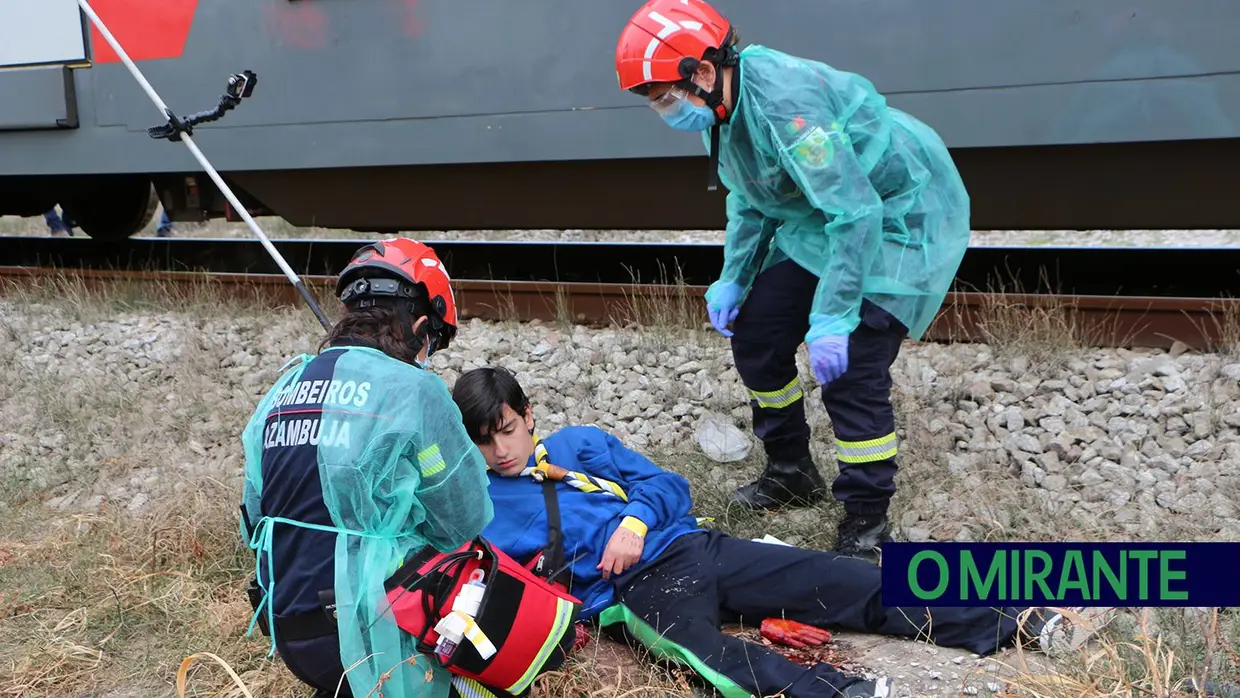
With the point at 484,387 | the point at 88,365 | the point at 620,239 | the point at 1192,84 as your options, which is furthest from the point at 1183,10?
the point at 620,239

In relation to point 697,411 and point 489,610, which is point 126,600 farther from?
point 697,411

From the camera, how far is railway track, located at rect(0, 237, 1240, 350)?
4.52m

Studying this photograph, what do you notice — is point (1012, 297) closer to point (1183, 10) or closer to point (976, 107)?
point (976, 107)

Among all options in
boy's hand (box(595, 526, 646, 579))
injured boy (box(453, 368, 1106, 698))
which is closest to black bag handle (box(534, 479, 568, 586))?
injured boy (box(453, 368, 1106, 698))

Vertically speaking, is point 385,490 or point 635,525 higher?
point 385,490

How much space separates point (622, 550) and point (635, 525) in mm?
87

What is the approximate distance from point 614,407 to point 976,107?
6.58ft

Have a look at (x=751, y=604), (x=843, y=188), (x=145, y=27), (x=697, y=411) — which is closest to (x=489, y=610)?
(x=751, y=604)

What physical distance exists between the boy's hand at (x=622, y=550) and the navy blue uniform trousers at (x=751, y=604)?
3.4 inches

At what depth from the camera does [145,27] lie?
231 inches

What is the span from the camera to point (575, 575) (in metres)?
2.95

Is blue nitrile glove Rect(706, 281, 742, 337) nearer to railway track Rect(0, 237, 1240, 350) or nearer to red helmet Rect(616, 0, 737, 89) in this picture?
red helmet Rect(616, 0, 737, 89)

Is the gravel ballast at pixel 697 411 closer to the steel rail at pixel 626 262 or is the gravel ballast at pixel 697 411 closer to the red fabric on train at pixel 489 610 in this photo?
the steel rail at pixel 626 262

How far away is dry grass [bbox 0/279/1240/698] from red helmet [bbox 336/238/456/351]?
92cm
